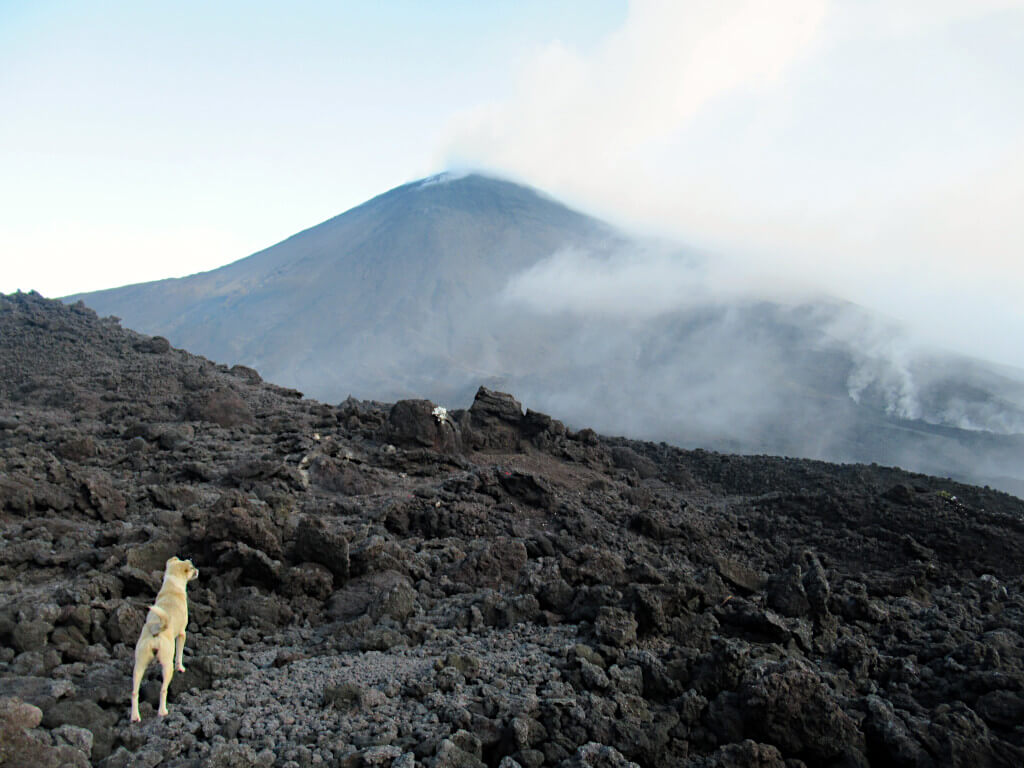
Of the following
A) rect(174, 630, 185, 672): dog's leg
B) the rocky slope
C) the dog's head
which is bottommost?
the rocky slope

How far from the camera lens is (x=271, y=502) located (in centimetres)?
1010

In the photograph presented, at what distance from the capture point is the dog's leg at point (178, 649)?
4.82 metres

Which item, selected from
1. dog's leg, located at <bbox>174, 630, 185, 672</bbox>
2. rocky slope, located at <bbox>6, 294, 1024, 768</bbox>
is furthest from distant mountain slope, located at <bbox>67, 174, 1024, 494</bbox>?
dog's leg, located at <bbox>174, 630, 185, 672</bbox>

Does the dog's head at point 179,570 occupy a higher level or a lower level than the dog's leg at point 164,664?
higher

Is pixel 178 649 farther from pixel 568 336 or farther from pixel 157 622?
pixel 568 336

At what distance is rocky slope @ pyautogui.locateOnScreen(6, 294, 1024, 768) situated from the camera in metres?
4.38

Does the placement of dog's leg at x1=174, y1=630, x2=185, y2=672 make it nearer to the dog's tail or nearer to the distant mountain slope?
the dog's tail

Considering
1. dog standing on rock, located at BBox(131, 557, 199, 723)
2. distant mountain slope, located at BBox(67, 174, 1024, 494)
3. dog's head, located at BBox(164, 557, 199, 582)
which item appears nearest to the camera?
dog standing on rock, located at BBox(131, 557, 199, 723)

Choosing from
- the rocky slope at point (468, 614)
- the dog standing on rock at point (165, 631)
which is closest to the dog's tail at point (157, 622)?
the dog standing on rock at point (165, 631)

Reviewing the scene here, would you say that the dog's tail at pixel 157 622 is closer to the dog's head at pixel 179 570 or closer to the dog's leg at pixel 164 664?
the dog's leg at pixel 164 664

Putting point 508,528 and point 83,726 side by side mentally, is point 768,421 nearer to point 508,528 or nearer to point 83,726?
point 508,528

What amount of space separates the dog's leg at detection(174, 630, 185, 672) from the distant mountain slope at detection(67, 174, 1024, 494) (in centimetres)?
5161

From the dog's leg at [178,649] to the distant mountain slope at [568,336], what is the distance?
5161cm

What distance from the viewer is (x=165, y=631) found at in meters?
4.48
